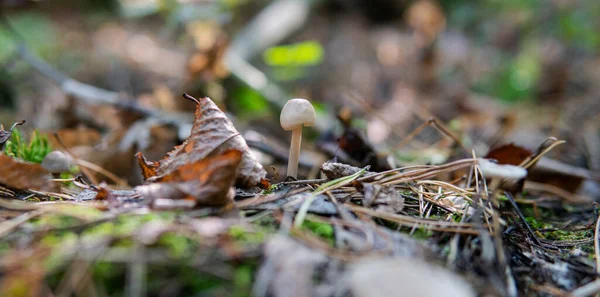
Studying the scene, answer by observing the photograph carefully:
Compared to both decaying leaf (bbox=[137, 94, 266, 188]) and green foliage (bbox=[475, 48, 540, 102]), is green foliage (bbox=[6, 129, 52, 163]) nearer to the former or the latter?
decaying leaf (bbox=[137, 94, 266, 188])

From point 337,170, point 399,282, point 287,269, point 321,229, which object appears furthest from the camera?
point 337,170

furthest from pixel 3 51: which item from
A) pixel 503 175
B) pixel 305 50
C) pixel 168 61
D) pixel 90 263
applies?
pixel 503 175

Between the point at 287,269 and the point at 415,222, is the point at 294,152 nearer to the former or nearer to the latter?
the point at 415,222

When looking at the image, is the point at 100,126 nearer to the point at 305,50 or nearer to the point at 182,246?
the point at 305,50

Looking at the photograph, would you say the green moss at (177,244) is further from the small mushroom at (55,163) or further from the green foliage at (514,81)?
the green foliage at (514,81)

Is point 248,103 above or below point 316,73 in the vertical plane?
below

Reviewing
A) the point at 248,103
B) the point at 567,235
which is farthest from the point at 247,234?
the point at 248,103
